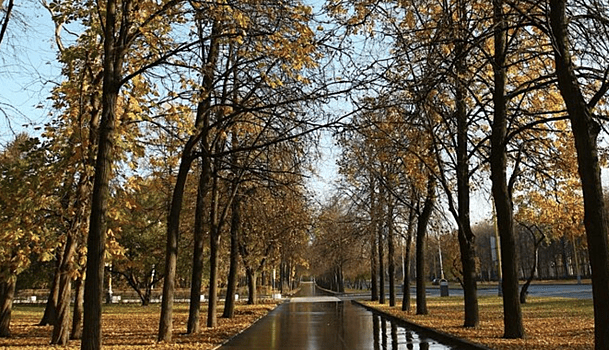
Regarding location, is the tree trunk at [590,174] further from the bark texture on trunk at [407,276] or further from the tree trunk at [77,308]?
the bark texture on trunk at [407,276]

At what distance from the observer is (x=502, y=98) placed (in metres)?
15.3

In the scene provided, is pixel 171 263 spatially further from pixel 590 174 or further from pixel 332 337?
pixel 590 174

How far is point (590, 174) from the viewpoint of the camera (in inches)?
382

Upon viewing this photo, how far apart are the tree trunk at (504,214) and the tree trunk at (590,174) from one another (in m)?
A: 3.81

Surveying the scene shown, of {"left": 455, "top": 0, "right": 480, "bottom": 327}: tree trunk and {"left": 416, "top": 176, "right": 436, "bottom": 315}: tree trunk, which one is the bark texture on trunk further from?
{"left": 455, "top": 0, "right": 480, "bottom": 327}: tree trunk

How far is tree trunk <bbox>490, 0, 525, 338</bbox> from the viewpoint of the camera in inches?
563

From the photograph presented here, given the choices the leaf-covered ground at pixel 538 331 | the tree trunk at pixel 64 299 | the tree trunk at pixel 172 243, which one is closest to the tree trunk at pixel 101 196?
Answer: the tree trunk at pixel 172 243

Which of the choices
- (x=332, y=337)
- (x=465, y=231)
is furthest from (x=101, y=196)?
(x=465, y=231)

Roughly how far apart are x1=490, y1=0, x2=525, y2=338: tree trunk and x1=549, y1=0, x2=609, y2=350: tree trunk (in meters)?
3.81

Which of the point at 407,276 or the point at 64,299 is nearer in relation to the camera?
the point at 64,299

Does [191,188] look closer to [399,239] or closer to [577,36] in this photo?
[399,239]

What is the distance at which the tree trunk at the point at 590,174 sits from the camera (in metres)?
9.31

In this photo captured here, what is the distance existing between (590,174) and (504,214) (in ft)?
17.5

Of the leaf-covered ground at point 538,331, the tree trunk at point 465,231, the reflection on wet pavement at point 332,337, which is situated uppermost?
the tree trunk at point 465,231
